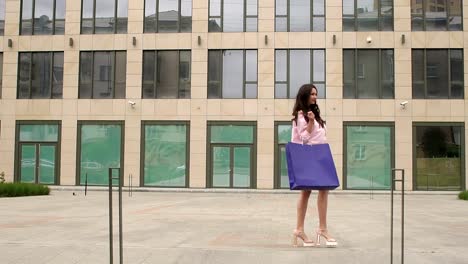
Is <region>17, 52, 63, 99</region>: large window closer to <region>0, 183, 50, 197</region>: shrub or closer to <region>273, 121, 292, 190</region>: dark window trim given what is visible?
<region>0, 183, 50, 197</region>: shrub

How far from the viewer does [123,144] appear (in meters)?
31.2

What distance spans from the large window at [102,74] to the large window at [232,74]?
4.75 meters

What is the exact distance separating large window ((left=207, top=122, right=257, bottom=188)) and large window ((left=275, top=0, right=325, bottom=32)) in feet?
18.2

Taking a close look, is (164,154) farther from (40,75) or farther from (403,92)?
(403,92)

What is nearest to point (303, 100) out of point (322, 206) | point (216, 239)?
point (322, 206)

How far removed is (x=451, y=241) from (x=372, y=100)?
71.9ft

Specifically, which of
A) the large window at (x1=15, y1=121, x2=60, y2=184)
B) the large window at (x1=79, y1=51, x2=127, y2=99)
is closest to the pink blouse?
the large window at (x1=79, y1=51, x2=127, y2=99)

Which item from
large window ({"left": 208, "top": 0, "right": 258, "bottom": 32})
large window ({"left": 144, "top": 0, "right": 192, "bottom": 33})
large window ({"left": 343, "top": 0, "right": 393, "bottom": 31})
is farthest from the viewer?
large window ({"left": 144, "top": 0, "right": 192, "bottom": 33})

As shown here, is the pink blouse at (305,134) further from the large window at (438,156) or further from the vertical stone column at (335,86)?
the large window at (438,156)

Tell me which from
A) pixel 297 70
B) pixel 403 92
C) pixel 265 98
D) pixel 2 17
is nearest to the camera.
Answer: pixel 403 92

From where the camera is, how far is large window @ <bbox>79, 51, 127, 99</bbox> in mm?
31406

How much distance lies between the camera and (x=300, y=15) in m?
30.8

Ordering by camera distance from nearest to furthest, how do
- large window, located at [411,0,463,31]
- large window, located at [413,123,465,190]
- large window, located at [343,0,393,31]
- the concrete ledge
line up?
the concrete ledge < large window, located at [413,123,465,190] < large window, located at [411,0,463,31] < large window, located at [343,0,393,31]

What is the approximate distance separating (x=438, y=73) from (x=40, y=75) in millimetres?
20861
